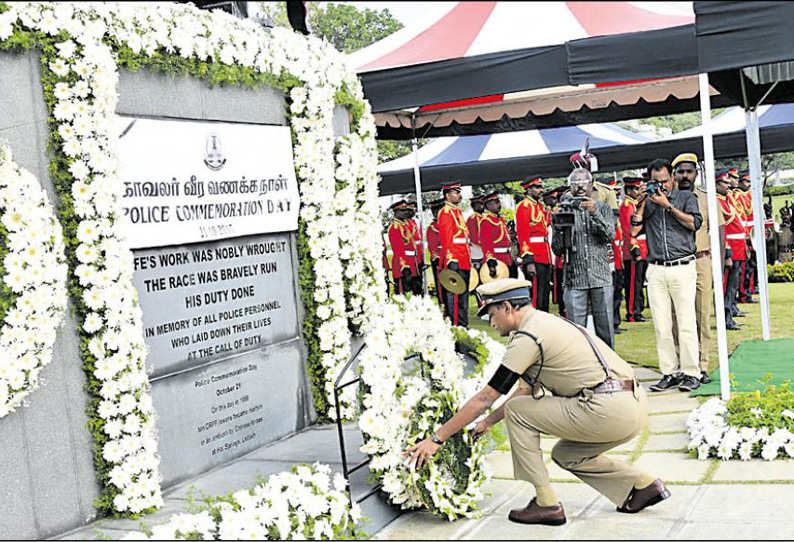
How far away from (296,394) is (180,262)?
1.50m

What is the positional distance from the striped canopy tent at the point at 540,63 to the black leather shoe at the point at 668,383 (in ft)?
8.11

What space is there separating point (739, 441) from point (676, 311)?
2006 millimetres

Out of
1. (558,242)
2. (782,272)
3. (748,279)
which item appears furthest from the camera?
(782,272)

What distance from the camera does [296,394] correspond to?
6.11 metres

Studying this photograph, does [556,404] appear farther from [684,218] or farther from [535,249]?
[535,249]

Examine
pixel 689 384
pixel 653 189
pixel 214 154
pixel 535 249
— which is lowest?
pixel 689 384

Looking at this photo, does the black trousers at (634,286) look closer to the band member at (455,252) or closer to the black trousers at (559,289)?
the black trousers at (559,289)

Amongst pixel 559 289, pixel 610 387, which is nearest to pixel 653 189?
pixel 610 387

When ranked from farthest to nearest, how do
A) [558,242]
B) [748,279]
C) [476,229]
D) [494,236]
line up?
[748,279] → [476,229] → [494,236] → [558,242]

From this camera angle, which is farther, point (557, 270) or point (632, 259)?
point (632, 259)

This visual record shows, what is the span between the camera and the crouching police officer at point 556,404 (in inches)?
166

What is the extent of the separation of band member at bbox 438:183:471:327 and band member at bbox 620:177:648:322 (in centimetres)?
231

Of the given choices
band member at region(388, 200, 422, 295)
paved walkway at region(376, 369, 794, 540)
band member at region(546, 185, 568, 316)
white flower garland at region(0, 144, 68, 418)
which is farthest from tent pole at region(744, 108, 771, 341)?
white flower garland at region(0, 144, 68, 418)

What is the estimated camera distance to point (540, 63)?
6375 millimetres
